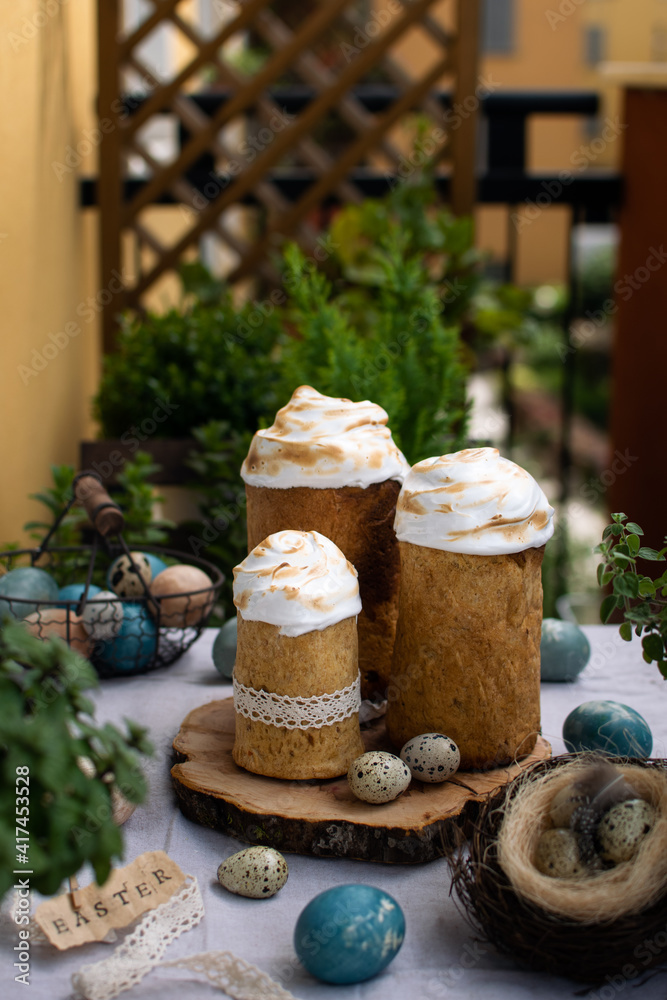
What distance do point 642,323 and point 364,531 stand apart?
2.28 metres

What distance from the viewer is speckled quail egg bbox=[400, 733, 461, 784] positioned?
45.2 inches

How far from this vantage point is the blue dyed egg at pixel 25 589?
1586 mm

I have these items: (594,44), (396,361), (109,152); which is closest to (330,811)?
(396,361)

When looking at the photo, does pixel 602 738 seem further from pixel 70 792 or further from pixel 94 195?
pixel 94 195

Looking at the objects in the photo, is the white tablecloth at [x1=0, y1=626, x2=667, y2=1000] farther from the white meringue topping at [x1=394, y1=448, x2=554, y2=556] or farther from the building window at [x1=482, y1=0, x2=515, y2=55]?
the building window at [x1=482, y1=0, x2=515, y2=55]

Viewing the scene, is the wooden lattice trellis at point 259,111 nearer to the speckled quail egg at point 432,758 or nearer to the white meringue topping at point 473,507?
the white meringue topping at point 473,507

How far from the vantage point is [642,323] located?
10.7ft

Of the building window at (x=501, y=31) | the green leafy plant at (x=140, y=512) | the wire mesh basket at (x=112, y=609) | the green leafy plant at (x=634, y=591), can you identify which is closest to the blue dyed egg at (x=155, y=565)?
the wire mesh basket at (x=112, y=609)

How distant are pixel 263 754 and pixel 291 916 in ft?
0.73

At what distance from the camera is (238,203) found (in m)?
3.04

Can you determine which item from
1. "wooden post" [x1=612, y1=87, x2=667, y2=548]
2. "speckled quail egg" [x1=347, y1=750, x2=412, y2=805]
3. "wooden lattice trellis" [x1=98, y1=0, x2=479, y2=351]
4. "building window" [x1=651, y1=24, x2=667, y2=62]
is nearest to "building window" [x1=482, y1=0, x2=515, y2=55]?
"building window" [x1=651, y1=24, x2=667, y2=62]

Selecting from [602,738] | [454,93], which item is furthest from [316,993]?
[454,93]

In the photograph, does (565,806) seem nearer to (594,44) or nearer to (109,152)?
(109,152)

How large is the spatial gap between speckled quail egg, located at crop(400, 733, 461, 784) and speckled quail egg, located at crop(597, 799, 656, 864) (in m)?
0.23
